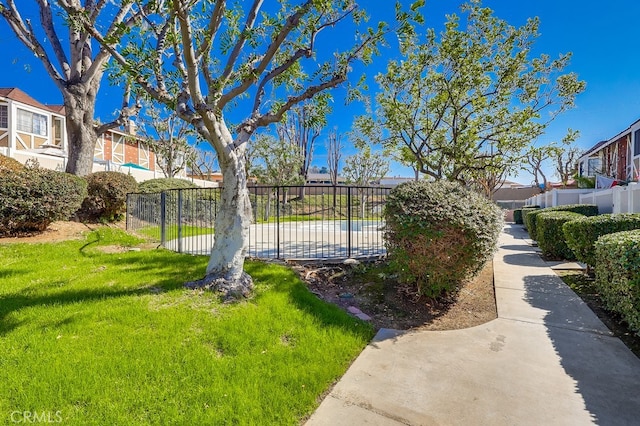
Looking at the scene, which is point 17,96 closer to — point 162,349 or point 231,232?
point 231,232

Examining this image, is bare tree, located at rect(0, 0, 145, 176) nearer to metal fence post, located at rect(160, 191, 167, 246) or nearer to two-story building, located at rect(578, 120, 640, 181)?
metal fence post, located at rect(160, 191, 167, 246)

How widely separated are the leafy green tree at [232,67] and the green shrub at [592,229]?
15.7 feet

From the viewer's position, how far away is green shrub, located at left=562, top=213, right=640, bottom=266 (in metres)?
5.17

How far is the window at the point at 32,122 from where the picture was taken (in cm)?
1908

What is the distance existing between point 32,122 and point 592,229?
28.3 m

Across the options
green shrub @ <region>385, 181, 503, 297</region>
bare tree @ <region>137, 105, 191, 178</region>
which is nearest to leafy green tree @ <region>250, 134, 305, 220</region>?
bare tree @ <region>137, 105, 191, 178</region>

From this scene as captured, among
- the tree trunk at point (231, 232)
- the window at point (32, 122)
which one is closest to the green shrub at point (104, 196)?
the tree trunk at point (231, 232)

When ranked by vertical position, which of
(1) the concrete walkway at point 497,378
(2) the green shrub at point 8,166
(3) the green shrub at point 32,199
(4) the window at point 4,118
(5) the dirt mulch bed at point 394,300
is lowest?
(1) the concrete walkway at point 497,378

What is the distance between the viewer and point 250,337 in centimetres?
313

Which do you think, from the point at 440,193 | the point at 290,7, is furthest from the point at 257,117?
the point at 440,193

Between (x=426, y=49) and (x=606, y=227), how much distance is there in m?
5.25

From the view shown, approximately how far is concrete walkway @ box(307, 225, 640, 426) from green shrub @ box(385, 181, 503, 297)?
0.71 m

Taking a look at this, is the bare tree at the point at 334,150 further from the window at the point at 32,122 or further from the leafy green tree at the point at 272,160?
the window at the point at 32,122

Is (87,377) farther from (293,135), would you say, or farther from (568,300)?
(293,135)
